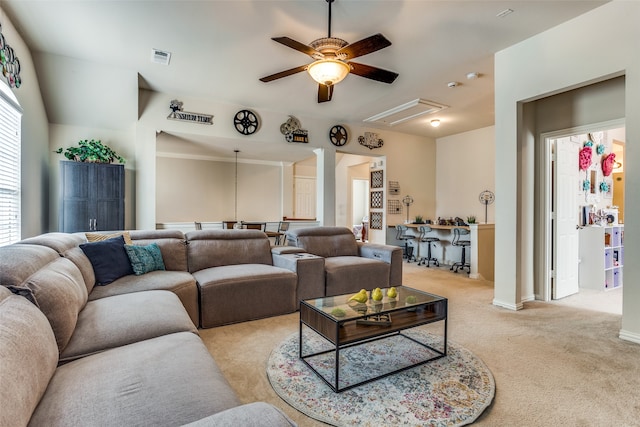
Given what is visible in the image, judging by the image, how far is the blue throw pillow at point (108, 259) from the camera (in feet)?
8.72

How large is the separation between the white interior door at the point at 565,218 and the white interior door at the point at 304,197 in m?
6.45

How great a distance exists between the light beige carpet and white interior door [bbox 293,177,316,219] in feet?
19.8

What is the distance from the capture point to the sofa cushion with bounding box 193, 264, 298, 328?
9.77ft

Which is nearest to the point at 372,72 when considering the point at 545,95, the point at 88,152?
the point at 545,95

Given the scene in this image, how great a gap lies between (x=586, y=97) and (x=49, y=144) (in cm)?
695

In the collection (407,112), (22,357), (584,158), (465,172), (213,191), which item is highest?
(407,112)

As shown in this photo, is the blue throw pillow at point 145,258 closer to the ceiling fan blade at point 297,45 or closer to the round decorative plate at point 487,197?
the ceiling fan blade at point 297,45

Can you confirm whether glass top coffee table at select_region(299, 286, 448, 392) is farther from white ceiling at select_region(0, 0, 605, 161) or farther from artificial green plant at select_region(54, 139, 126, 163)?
artificial green plant at select_region(54, 139, 126, 163)

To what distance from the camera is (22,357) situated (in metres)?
1.00

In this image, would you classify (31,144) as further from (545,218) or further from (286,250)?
(545,218)

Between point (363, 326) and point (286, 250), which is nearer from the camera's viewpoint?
point (363, 326)

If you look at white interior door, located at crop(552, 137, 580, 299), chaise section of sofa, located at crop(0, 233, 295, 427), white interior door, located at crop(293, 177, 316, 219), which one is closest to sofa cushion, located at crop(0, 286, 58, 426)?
chaise section of sofa, located at crop(0, 233, 295, 427)

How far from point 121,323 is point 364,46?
2660 mm

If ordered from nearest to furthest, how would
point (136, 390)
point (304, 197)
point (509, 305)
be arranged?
1. point (136, 390)
2. point (509, 305)
3. point (304, 197)
